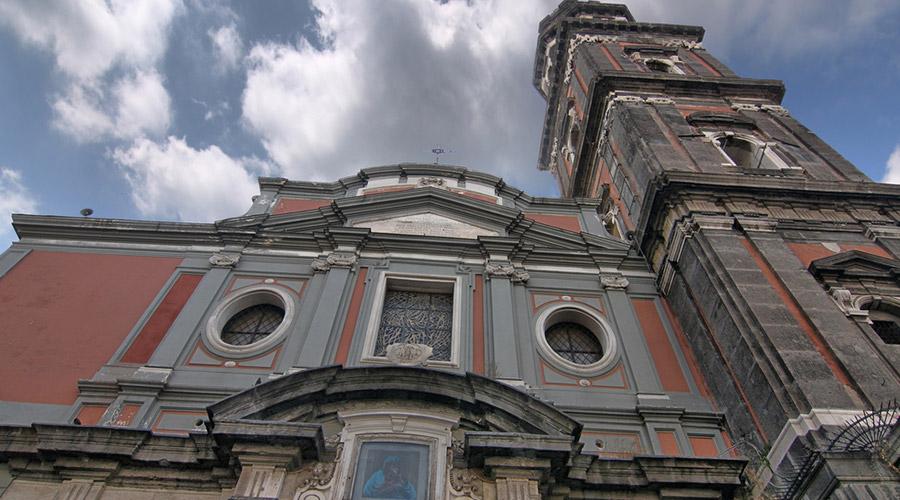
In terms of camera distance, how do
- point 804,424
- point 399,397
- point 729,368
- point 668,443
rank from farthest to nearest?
point 729,368, point 668,443, point 399,397, point 804,424

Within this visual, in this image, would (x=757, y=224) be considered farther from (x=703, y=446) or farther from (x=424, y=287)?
(x=424, y=287)

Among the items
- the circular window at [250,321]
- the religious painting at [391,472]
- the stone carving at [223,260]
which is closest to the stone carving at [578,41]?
the stone carving at [223,260]

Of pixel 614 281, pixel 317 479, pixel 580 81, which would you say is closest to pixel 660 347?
pixel 614 281

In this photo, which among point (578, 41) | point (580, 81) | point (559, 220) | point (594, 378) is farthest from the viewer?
point (578, 41)

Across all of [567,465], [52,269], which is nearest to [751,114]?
[567,465]

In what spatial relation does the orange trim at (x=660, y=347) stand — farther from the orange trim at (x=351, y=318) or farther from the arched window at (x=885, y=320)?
the orange trim at (x=351, y=318)

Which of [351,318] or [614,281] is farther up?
[614,281]

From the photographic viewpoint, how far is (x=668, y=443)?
9.60 meters

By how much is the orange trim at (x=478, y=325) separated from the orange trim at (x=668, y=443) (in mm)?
2754

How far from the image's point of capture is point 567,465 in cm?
830

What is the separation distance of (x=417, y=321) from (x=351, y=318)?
1168mm

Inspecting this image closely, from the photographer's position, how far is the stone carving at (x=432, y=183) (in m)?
15.9

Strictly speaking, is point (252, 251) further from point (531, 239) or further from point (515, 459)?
point (515, 459)

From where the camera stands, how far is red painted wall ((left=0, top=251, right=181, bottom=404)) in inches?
399
